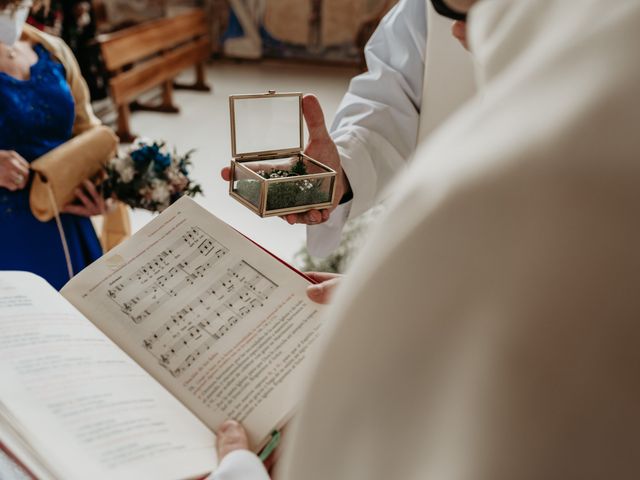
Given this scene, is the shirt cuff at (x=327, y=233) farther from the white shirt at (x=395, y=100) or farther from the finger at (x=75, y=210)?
the finger at (x=75, y=210)

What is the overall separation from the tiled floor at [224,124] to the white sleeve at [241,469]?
9.10 feet

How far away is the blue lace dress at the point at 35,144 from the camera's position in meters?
2.31

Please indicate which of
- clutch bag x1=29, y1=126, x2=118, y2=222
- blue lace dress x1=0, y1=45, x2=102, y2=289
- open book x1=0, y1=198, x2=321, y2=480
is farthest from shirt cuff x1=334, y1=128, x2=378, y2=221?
blue lace dress x1=0, y1=45, x2=102, y2=289

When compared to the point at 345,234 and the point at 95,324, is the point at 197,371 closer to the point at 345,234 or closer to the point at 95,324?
the point at 95,324

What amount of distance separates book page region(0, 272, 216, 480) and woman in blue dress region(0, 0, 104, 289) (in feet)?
4.54

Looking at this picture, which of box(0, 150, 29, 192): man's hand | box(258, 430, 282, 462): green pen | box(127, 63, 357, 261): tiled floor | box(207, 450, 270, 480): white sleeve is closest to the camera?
box(207, 450, 270, 480): white sleeve

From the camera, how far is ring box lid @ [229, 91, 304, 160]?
1511mm

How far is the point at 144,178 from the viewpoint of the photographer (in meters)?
2.39

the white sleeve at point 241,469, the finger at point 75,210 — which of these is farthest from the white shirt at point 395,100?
the finger at point 75,210

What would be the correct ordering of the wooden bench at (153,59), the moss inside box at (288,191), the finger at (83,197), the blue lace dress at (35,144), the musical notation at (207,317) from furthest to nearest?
the wooden bench at (153,59), the finger at (83,197), the blue lace dress at (35,144), the moss inside box at (288,191), the musical notation at (207,317)

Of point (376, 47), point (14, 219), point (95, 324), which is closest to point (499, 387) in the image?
point (95, 324)

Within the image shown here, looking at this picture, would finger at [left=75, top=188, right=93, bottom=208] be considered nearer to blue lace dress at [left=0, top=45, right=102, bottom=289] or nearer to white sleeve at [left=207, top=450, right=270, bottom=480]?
blue lace dress at [left=0, top=45, right=102, bottom=289]

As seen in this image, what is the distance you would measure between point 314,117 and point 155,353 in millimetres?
690

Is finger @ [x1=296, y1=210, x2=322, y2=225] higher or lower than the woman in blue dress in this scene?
higher
